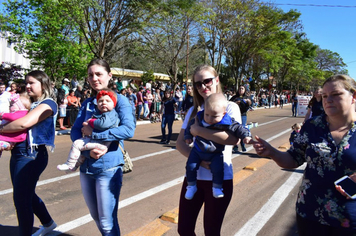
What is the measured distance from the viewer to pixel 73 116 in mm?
12180

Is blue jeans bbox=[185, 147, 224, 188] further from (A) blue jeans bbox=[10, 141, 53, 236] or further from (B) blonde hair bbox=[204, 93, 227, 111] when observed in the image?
(A) blue jeans bbox=[10, 141, 53, 236]

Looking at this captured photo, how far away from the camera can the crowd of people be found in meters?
1.98

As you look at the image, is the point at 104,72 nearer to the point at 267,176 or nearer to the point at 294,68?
the point at 267,176

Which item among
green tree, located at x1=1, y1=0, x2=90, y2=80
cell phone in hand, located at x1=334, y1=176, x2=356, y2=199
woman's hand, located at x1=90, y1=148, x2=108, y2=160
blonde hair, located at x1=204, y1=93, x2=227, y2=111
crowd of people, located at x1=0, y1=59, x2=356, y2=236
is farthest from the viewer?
green tree, located at x1=1, y1=0, x2=90, y2=80

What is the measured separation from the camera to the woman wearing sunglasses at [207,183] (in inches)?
89.5

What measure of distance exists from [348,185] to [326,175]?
0.15 m

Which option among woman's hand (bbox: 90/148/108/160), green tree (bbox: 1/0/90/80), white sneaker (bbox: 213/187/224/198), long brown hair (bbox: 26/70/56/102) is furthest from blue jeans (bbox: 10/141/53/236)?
green tree (bbox: 1/0/90/80)

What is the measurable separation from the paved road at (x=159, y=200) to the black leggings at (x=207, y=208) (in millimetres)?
1275

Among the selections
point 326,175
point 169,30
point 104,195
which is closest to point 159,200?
point 104,195

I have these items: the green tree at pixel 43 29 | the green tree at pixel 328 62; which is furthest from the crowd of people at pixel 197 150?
the green tree at pixel 328 62

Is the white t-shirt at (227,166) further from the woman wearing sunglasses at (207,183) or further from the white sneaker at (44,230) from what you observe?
the white sneaker at (44,230)

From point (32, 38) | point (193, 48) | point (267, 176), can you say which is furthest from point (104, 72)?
point (193, 48)

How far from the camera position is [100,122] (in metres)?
2.43

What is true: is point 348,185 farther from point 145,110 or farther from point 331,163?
point 145,110
